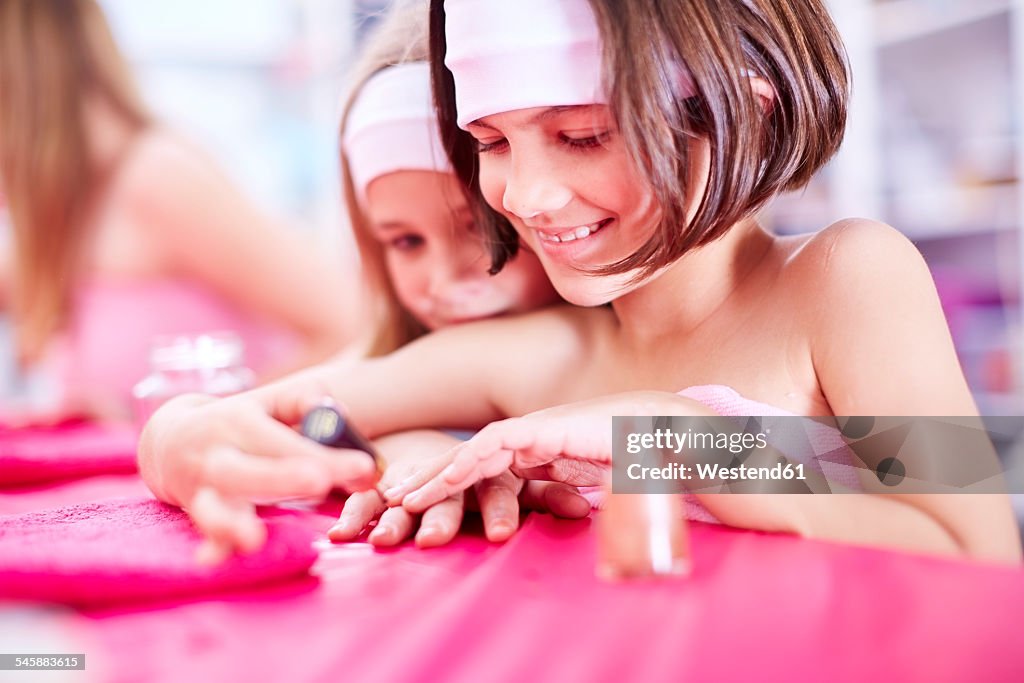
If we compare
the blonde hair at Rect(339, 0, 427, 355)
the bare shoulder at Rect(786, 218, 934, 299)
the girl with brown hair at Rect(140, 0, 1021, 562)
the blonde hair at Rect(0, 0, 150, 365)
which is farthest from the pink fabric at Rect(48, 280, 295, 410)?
the bare shoulder at Rect(786, 218, 934, 299)

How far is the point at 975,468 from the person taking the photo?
49 cm

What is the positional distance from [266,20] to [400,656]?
2.42 meters

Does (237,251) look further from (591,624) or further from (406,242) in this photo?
(591,624)

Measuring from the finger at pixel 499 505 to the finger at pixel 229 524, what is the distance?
4.8 inches

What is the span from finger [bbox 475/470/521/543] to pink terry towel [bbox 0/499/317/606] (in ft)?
0.32

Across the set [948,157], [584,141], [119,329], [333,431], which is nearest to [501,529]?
[333,431]

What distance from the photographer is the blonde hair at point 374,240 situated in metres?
0.79

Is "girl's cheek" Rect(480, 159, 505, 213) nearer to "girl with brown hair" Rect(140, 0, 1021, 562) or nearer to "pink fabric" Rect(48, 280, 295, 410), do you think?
"girl with brown hair" Rect(140, 0, 1021, 562)

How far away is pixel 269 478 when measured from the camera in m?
0.44

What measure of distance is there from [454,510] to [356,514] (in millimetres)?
58

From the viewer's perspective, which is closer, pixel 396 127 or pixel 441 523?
pixel 441 523

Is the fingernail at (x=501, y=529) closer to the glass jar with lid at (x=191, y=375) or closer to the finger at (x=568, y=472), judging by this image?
the finger at (x=568, y=472)

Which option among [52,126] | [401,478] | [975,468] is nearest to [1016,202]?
[975,468]

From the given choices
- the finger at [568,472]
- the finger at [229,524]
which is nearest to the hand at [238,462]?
the finger at [229,524]
